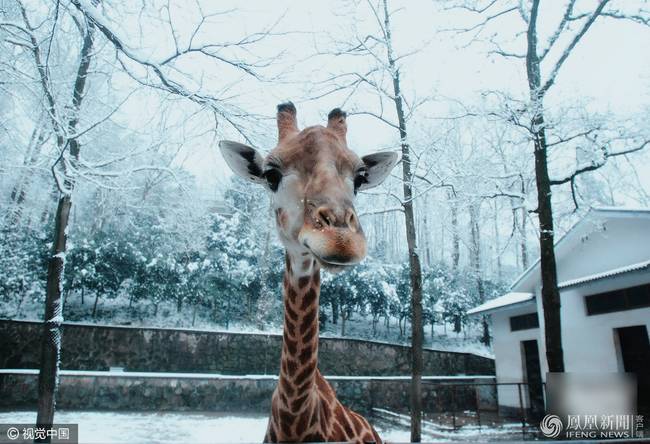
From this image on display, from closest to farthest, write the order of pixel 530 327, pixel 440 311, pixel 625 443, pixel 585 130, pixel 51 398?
pixel 625 443
pixel 51 398
pixel 585 130
pixel 530 327
pixel 440 311

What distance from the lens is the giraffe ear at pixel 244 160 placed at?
2527 millimetres

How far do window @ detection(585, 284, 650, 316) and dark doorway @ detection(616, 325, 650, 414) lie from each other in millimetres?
564

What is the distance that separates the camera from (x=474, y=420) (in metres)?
14.0

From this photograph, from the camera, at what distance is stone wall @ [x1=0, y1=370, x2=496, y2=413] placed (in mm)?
11664

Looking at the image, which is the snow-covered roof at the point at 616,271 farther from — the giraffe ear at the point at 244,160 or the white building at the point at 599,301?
the giraffe ear at the point at 244,160

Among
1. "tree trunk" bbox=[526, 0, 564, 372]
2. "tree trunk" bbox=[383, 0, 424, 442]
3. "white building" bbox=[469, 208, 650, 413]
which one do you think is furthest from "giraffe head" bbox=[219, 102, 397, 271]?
"white building" bbox=[469, 208, 650, 413]

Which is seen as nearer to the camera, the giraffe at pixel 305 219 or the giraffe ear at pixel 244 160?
the giraffe at pixel 305 219

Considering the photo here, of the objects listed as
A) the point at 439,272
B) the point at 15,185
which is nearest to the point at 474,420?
the point at 439,272

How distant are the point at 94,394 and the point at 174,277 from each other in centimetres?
633

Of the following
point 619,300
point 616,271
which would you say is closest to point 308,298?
point 616,271

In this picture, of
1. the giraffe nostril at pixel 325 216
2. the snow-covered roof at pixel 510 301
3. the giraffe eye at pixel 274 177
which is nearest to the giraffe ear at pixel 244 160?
the giraffe eye at pixel 274 177

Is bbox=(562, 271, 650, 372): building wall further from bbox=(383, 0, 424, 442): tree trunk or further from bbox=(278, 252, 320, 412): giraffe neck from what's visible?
bbox=(278, 252, 320, 412): giraffe neck

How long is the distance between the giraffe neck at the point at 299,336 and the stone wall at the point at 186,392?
951 cm

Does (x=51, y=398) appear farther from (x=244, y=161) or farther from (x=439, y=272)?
(x=439, y=272)
